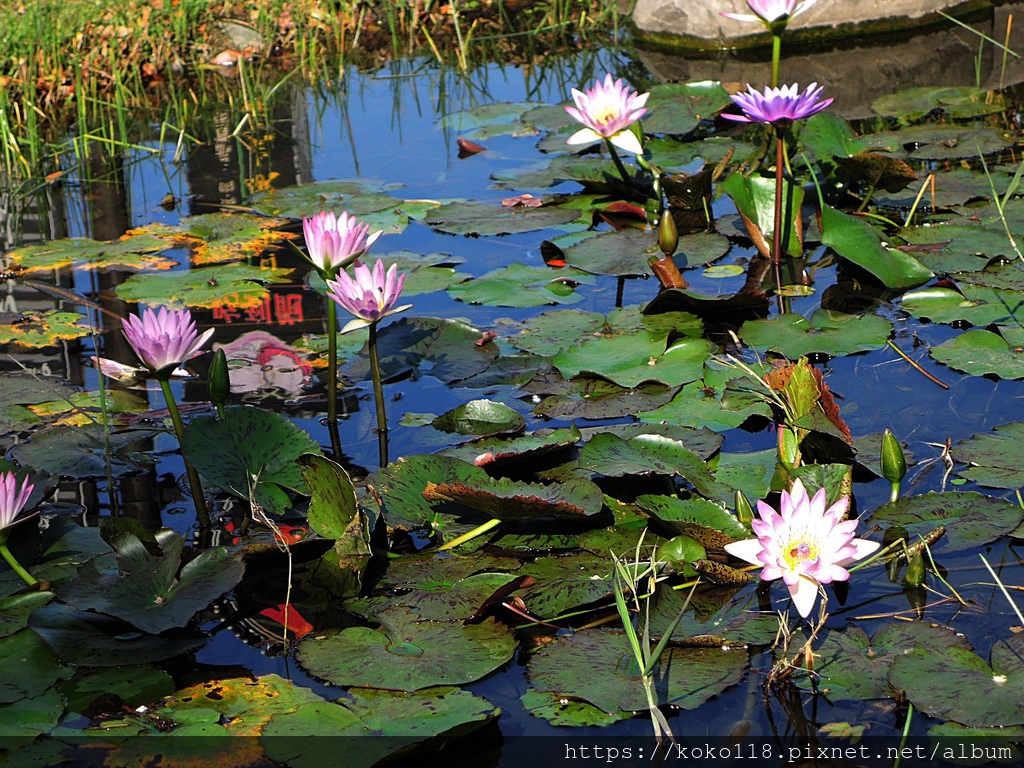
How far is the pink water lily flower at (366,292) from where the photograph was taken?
198cm

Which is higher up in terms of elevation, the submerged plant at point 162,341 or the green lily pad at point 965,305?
the submerged plant at point 162,341

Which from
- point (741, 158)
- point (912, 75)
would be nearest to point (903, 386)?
point (741, 158)

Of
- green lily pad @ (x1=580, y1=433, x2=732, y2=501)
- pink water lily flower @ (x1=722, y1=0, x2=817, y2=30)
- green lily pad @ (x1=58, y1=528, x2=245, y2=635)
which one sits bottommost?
green lily pad @ (x1=58, y1=528, x2=245, y2=635)

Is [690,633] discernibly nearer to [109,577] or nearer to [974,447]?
[974,447]

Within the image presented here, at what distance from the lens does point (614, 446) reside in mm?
1979

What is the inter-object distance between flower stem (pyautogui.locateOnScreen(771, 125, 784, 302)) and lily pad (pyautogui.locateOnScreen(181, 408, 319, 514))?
155 cm

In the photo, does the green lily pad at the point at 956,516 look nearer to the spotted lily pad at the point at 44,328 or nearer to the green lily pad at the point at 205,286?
the green lily pad at the point at 205,286

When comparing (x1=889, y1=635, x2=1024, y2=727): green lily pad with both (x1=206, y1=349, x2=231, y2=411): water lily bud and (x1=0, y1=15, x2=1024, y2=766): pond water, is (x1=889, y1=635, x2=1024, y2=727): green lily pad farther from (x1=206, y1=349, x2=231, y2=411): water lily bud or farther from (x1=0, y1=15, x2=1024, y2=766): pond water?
(x1=206, y1=349, x2=231, y2=411): water lily bud

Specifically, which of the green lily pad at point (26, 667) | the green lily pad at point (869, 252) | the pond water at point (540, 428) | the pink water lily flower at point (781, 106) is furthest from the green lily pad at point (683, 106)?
the green lily pad at point (26, 667)

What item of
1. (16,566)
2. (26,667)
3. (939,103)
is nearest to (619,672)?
(26,667)

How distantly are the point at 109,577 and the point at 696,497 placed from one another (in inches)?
41.3

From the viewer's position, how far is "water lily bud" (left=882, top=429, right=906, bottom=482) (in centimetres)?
185

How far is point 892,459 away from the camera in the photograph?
186 cm

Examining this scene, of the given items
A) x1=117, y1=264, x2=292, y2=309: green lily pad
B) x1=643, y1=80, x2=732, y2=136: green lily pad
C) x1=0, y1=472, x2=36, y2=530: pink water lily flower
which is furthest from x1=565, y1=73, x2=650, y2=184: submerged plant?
x1=0, y1=472, x2=36, y2=530: pink water lily flower
